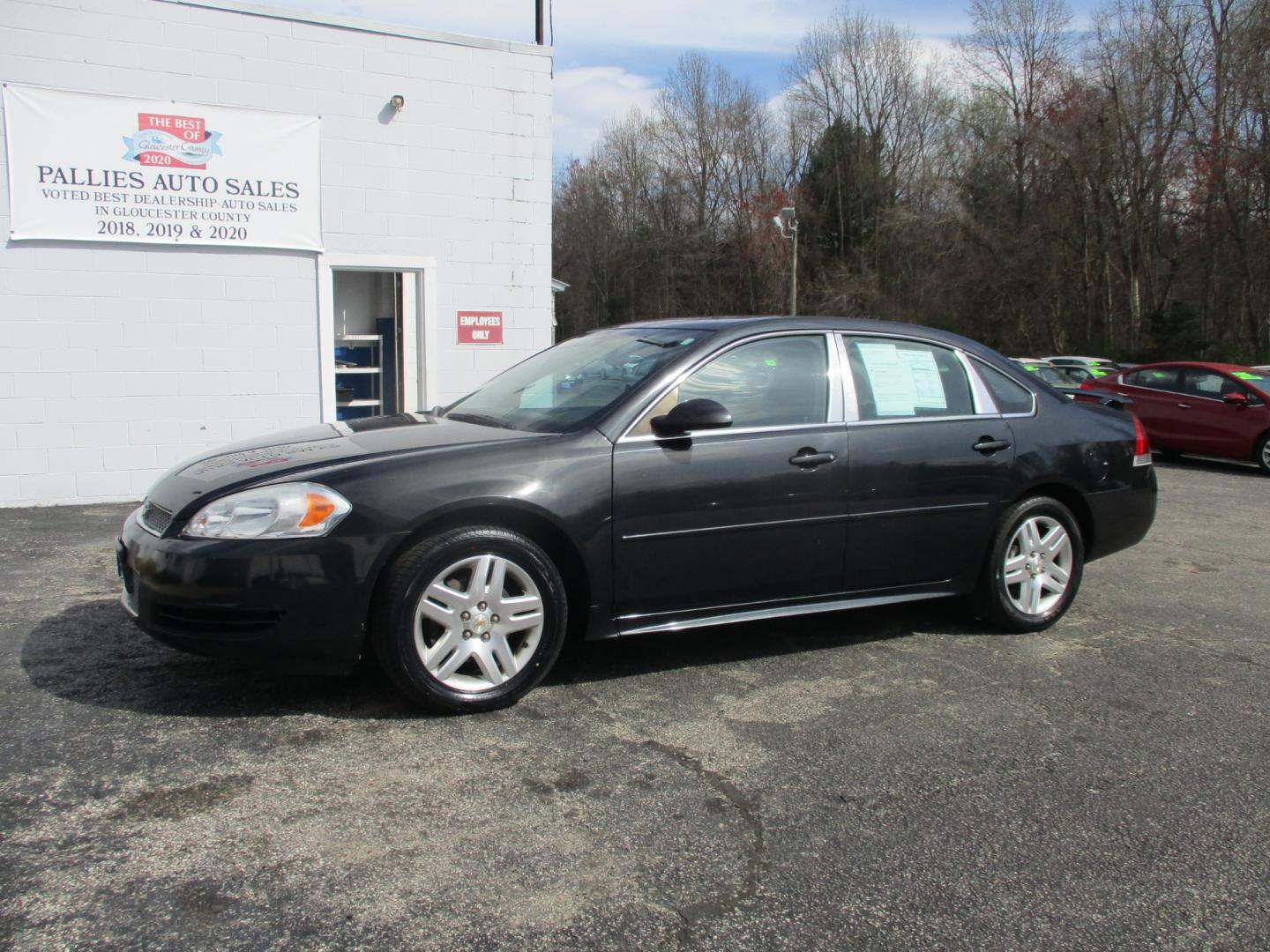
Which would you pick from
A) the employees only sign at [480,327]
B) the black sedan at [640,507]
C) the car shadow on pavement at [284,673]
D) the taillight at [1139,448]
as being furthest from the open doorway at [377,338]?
the taillight at [1139,448]

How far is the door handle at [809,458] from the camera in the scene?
448 centimetres

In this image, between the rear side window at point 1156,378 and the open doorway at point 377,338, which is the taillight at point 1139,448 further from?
the rear side window at point 1156,378

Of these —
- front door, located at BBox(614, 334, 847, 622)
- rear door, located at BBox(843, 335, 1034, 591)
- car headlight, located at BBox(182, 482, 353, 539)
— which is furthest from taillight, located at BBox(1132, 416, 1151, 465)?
car headlight, located at BBox(182, 482, 353, 539)

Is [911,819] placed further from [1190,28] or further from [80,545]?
[1190,28]

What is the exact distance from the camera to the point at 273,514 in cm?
371

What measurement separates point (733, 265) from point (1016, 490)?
173 ft

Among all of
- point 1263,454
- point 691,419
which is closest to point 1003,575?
point 691,419

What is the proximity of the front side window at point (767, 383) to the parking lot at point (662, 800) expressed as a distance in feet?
3.61

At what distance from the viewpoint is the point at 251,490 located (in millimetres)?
3768

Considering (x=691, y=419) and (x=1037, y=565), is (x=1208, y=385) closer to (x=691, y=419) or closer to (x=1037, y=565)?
(x=1037, y=565)

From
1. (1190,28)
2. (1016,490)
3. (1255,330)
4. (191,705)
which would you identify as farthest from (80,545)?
(1190,28)

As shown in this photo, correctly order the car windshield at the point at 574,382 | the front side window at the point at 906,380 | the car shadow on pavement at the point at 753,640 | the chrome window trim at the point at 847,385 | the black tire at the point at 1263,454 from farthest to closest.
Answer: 1. the black tire at the point at 1263,454
2. the front side window at the point at 906,380
3. the chrome window trim at the point at 847,385
4. the car shadow on pavement at the point at 753,640
5. the car windshield at the point at 574,382

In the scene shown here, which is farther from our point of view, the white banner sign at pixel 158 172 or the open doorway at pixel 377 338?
the open doorway at pixel 377 338

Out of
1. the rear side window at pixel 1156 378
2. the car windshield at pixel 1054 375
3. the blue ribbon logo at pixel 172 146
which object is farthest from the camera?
the car windshield at pixel 1054 375
